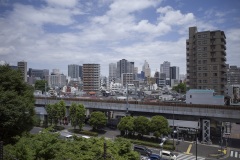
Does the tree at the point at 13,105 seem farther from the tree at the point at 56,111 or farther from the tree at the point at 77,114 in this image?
the tree at the point at 56,111

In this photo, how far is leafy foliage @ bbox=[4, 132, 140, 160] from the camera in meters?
17.6

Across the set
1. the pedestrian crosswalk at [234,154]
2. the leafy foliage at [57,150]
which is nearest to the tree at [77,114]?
the leafy foliage at [57,150]

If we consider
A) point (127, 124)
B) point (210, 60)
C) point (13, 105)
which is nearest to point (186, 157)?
point (127, 124)

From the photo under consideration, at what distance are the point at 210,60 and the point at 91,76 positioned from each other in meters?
79.4

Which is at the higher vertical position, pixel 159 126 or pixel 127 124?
pixel 159 126

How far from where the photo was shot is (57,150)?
18766 millimetres

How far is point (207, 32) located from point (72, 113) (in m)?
50.7

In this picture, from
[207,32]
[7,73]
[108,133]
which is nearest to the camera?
[7,73]

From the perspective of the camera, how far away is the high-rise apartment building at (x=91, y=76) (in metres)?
138

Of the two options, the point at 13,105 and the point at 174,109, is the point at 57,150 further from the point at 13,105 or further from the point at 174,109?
the point at 174,109

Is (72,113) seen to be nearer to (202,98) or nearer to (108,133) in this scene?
(108,133)

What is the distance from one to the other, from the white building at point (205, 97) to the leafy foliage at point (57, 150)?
3623 centimetres

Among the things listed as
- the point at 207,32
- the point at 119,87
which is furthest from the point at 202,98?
the point at 119,87

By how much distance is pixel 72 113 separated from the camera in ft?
164
